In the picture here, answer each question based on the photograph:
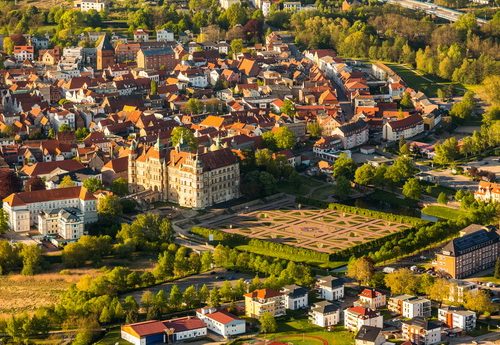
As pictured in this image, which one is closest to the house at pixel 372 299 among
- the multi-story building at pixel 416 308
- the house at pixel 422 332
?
the multi-story building at pixel 416 308

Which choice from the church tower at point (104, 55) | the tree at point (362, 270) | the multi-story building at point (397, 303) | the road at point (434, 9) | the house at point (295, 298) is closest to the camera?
the multi-story building at point (397, 303)

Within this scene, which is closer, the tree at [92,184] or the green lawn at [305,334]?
the green lawn at [305,334]

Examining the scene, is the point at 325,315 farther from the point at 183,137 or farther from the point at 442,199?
the point at 183,137

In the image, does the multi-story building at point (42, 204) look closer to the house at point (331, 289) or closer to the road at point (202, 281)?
the road at point (202, 281)

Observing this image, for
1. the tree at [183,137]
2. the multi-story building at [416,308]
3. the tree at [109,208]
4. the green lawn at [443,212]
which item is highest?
the tree at [183,137]

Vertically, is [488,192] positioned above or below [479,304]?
above

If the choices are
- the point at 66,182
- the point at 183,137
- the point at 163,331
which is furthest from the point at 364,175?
the point at 163,331

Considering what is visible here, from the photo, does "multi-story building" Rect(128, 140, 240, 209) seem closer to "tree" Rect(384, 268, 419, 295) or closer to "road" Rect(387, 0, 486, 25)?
"tree" Rect(384, 268, 419, 295)

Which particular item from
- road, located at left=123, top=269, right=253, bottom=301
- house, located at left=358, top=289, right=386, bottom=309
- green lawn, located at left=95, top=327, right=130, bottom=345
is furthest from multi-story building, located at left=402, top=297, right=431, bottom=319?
green lawn, located at left=95, top=327, right=130, bottom=345
